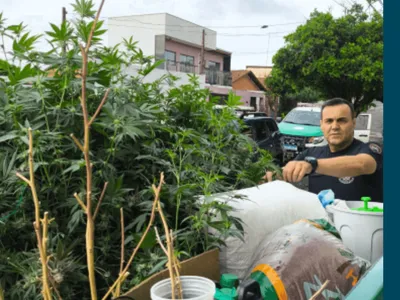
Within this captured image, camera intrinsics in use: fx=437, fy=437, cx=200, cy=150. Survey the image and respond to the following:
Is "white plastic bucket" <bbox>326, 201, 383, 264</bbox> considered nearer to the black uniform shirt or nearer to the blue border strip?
the blue border strip

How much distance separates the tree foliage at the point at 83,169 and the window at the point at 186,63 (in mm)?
26254

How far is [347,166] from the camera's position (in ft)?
8.16

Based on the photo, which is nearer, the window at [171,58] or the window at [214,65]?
the window at [171,58]

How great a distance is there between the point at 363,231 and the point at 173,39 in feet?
87.4

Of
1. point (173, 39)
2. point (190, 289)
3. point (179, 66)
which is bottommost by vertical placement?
point (190, 289)

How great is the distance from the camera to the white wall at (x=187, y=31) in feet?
89.7

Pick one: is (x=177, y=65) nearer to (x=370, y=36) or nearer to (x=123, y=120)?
(x=370, y=36)

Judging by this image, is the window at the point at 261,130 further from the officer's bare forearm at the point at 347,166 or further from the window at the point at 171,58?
the window at the point at 171,58

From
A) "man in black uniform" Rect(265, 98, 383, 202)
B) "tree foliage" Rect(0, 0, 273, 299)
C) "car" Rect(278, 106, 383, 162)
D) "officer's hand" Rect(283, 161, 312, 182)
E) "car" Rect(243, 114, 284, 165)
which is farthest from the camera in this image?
"car" Rect(278, 106, 383, 162)

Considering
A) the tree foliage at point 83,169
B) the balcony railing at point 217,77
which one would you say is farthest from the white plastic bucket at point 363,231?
the balcony railing at point 217,77

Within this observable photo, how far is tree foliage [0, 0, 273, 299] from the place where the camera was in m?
1.28

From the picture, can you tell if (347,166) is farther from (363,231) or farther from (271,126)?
(271,126)

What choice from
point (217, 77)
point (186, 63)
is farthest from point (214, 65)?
point (186, 63)

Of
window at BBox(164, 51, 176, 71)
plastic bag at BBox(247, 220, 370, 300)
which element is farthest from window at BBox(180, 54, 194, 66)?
plastic bag at BBox(247, 220, 370, 300)
